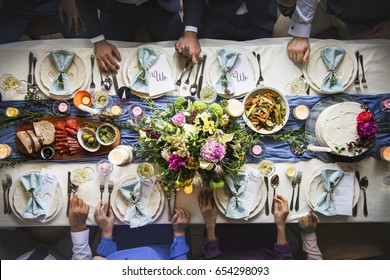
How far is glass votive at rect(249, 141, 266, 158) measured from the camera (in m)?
1.60

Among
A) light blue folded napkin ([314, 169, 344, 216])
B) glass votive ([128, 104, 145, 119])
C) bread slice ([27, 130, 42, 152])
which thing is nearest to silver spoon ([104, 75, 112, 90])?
glass votive ([128, 104, 145, 119])

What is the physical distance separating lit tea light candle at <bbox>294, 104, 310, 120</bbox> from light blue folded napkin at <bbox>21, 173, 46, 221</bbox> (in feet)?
4.44

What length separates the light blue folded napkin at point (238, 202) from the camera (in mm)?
1580

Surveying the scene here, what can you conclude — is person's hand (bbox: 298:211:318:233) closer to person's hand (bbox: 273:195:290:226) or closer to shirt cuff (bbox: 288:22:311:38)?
person's hand (bbox: 273:195:290:226)

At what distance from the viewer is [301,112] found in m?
1.60

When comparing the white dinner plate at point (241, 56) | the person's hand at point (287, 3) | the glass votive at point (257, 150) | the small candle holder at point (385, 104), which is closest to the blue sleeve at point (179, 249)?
the glass votive at point (257, 150)

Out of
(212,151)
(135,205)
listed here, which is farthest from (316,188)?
(135,205)

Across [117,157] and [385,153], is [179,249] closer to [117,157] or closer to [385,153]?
[117,157]

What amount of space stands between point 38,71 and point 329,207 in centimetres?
167

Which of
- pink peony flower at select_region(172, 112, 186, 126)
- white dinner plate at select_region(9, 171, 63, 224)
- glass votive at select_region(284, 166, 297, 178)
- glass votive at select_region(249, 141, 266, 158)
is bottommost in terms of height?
white dinner plate at select_region(9, 171, 63, 224)

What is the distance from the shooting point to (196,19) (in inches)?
67.1

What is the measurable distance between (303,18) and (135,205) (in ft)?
4.32
